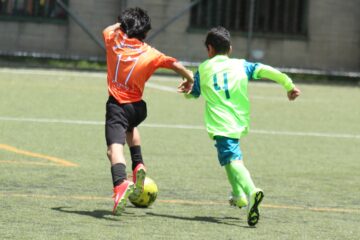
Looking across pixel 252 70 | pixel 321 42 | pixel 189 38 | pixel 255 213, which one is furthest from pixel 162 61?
pixel 321 42

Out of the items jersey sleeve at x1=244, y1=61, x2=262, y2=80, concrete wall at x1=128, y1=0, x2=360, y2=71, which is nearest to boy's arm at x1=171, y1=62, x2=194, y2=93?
jersey sleeve at x1=244, y1=61, x2=262, y2=80

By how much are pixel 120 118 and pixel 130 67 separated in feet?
1.37

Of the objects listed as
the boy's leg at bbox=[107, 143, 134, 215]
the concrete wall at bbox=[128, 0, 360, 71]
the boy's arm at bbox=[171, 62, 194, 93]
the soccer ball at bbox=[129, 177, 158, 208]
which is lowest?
the concrete wall at bbox=[128, 0, 360, 71]

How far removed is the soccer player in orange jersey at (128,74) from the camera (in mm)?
10234

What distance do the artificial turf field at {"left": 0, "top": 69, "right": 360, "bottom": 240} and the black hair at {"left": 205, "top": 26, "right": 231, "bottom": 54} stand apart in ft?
4.24

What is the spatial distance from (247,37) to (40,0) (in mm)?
4706

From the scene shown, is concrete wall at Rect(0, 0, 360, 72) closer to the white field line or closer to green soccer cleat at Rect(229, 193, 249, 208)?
the white field line

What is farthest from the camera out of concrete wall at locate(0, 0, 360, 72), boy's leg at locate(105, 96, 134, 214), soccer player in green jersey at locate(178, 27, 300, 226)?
concrete wall at locate(0, 0, 360, 72)

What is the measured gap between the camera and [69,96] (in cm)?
2100

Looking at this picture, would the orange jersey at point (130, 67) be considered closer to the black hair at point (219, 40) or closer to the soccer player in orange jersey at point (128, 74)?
the soccer player in orange jersey at point (128, 74)

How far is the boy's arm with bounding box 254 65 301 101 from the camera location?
10.1 metres

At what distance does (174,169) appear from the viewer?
1299cm

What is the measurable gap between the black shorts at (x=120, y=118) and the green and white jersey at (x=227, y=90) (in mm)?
534

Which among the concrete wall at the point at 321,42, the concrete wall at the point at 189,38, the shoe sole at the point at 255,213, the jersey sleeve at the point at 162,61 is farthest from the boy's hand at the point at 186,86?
the concrete wall at the point at 321,42
